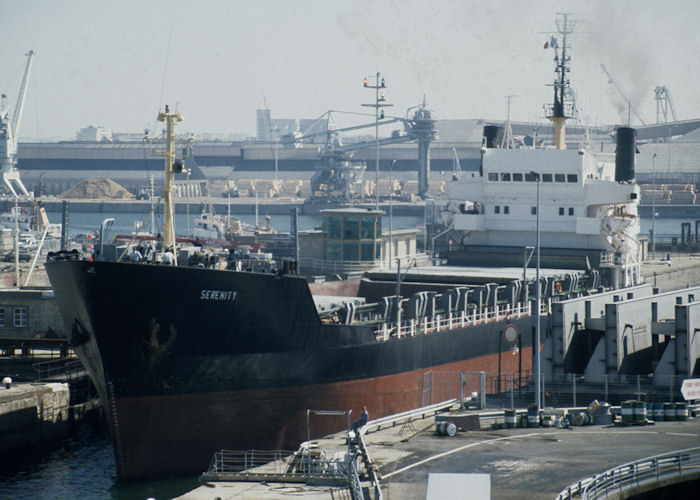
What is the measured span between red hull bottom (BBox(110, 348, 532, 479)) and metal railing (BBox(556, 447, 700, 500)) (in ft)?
33.0

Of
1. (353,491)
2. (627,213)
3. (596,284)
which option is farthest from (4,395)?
(627,213)

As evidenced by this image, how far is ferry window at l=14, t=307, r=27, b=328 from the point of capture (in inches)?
1678

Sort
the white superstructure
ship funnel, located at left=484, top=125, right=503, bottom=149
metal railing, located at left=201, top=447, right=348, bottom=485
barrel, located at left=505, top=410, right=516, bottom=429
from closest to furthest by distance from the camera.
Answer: metal railing, located at left=201, top=447, right=348, bottom=485 → barrel, located at left=505, top=410, right=516, bottom=429 → the white superstructure → ship funnel, located at left=484, top=125, right=503, bottom=149

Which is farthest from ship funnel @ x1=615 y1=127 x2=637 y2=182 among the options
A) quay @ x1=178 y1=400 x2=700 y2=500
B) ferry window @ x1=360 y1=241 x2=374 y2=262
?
quay @ x1=178 y1=400 x2=700 y2=500

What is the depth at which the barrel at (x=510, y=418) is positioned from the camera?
26.3 m

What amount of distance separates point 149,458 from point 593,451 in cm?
1127

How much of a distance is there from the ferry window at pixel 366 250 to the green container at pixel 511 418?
2173 centimetres

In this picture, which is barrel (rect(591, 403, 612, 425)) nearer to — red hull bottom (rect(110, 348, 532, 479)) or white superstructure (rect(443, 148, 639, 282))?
red hull bottom (rect(110, 348, 532, 479))

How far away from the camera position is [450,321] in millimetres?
34156

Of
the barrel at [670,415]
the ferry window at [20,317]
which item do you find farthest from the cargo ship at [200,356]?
the ferry window at [20,317]

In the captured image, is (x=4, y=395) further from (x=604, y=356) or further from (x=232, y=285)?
(x=604, y=356)

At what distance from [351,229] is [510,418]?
22.2 metres

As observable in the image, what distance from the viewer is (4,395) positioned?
31750 millimetres

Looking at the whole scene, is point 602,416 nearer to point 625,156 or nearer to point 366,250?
point 625,156
